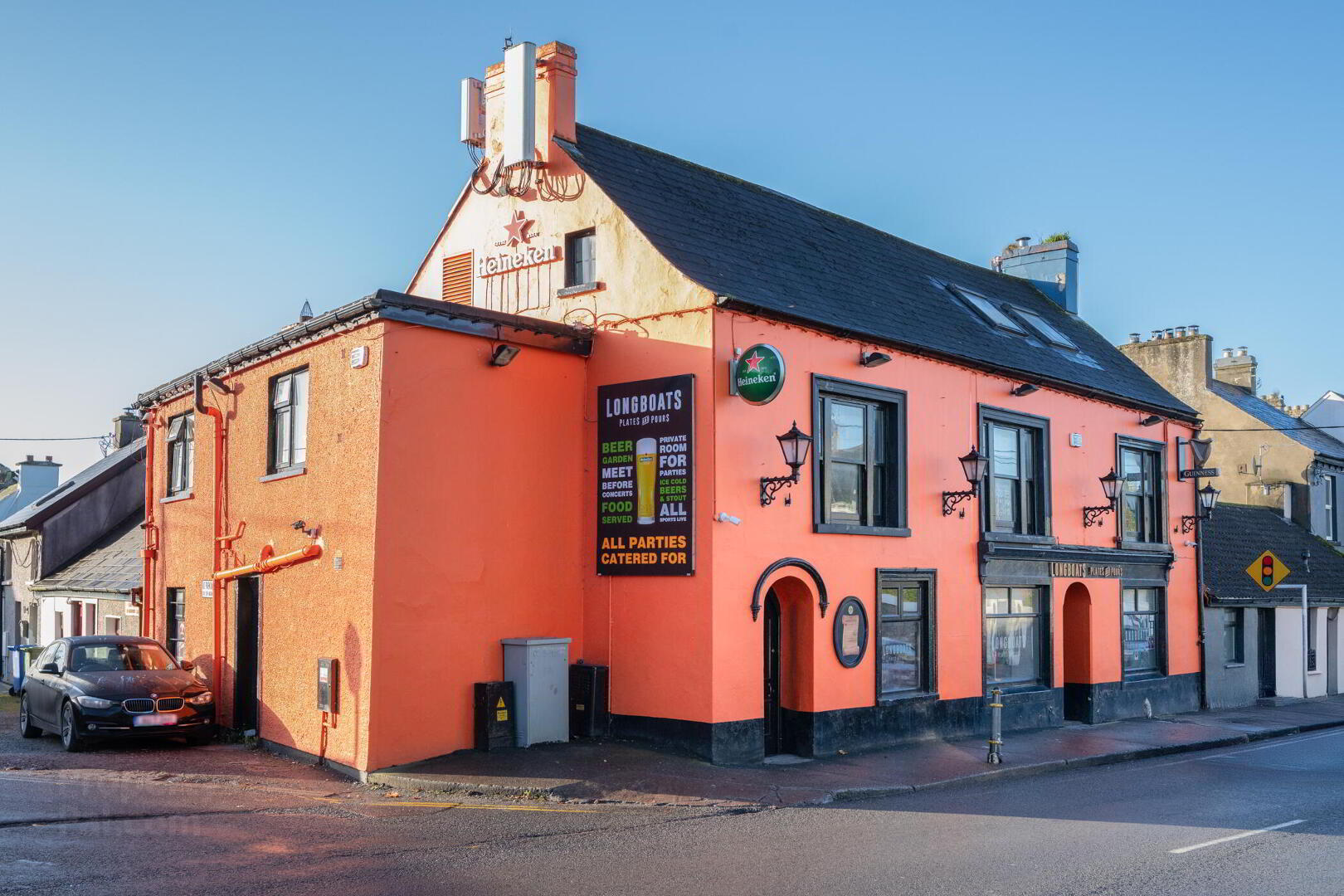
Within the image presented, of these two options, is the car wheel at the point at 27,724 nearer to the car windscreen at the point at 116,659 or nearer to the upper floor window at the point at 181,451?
the car windscreen at the point at 116,659

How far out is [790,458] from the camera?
14.2 meters

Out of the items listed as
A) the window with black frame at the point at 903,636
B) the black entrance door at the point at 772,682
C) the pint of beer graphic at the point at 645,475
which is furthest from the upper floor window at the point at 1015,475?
the pint of beer graphic at the point at 645,475

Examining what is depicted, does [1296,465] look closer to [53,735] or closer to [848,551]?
[848,551]

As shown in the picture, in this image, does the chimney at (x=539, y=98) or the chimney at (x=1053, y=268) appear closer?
the chimney at (x=539, y=98)

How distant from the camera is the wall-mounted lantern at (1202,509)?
22.9 metres

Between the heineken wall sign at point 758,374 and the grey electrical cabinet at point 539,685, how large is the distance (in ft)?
12.1

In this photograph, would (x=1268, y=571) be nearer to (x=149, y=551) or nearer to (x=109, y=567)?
(x=149, y=551)

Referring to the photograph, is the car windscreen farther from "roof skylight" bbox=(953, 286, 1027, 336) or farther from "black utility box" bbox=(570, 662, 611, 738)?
"roof skylight" bbox=(953, 286, 1027, 336)

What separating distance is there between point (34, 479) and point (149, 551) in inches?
740

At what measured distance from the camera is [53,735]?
17078mm

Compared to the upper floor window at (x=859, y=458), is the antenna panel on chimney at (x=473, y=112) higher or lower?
higher

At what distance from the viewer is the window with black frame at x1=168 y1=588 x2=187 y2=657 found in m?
19.0

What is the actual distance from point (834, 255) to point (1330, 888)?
12.4 metres

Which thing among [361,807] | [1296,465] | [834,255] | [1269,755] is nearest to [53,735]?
[361,807]
